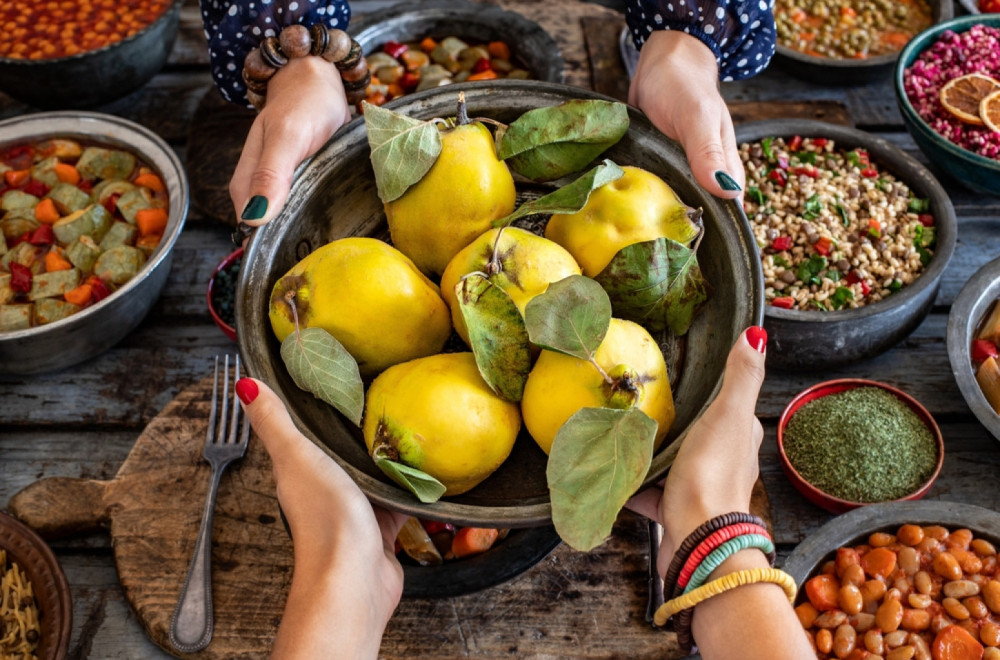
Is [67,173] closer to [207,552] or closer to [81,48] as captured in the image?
[81,48]

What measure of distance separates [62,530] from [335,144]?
2.03 feet

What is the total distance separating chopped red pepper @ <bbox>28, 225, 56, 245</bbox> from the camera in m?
1.22

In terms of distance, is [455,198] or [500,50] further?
[500,50]

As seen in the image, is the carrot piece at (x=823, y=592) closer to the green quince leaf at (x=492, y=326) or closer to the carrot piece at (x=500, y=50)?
the green quince leaf at (x=492, y=326)

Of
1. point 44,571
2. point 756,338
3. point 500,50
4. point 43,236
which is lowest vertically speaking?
point 44,571

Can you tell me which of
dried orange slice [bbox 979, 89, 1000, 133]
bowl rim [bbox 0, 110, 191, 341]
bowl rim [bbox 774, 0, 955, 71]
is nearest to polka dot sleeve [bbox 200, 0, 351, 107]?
bowl rim [bbox 0, 110, 191, 341]

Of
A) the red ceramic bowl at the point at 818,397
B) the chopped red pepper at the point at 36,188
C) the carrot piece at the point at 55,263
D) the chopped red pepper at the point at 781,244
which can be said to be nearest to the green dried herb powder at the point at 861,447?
the red ceramic bowl at the point at 818,397

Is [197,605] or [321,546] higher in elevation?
[321,546]

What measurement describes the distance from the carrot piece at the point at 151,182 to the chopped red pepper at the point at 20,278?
21 cm

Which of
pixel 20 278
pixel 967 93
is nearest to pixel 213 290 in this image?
pixel 20 278

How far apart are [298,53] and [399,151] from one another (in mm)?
371

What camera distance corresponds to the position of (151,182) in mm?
1250

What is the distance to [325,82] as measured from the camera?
105cm

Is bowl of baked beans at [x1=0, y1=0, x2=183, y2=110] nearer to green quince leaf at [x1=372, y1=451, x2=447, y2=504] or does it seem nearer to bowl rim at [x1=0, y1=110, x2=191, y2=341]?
bowl rim at [x1=0, y1=110, x2=191, y2=341]
